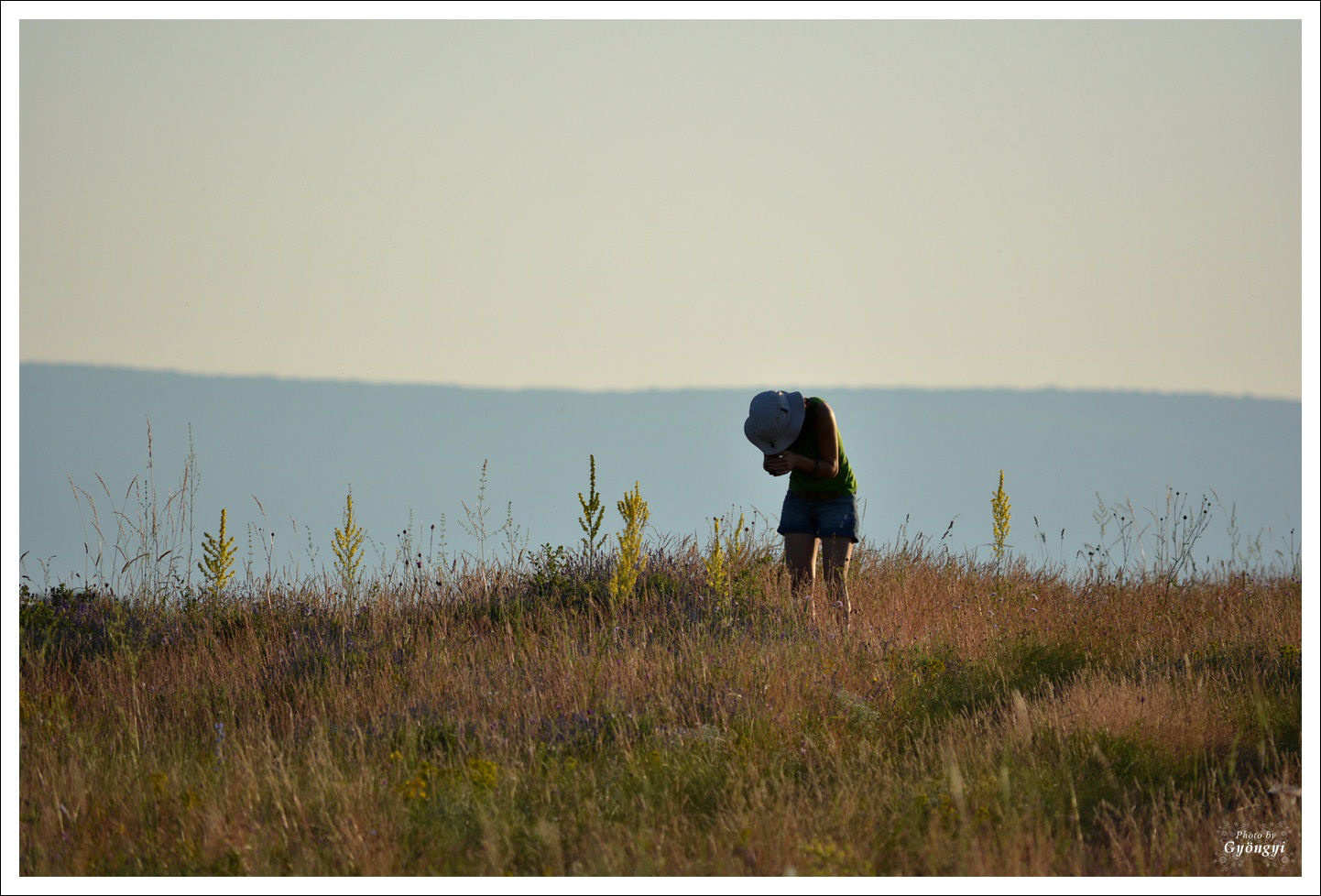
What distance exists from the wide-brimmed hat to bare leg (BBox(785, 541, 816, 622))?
0.69 m

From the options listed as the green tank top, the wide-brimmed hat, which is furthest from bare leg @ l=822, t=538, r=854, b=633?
the wide-brimmed hat

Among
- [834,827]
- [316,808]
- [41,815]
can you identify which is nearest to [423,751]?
[316,808]

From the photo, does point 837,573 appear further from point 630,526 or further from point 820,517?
point 630,526

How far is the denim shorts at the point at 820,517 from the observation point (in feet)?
24.5

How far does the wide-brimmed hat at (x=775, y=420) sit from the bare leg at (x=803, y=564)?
0.69m

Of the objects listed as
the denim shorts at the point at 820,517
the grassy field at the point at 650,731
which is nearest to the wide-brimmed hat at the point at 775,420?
the denim shorts at the point at 820,517

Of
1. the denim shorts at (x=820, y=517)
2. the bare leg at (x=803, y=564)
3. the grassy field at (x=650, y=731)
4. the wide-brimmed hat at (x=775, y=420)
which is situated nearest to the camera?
the grassy field at (x=650, y=731)

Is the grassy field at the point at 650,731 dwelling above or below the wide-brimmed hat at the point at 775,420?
below

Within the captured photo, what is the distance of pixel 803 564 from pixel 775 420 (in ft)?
3.54

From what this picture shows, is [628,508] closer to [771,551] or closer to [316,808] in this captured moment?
[771,551]

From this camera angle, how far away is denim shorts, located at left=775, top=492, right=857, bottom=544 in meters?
7.46

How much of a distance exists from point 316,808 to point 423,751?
82 centimetres

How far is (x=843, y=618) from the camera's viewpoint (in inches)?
300

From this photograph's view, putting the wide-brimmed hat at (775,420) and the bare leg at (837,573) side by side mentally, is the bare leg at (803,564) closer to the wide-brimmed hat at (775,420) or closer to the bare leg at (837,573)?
the bare leg at (837,573)
